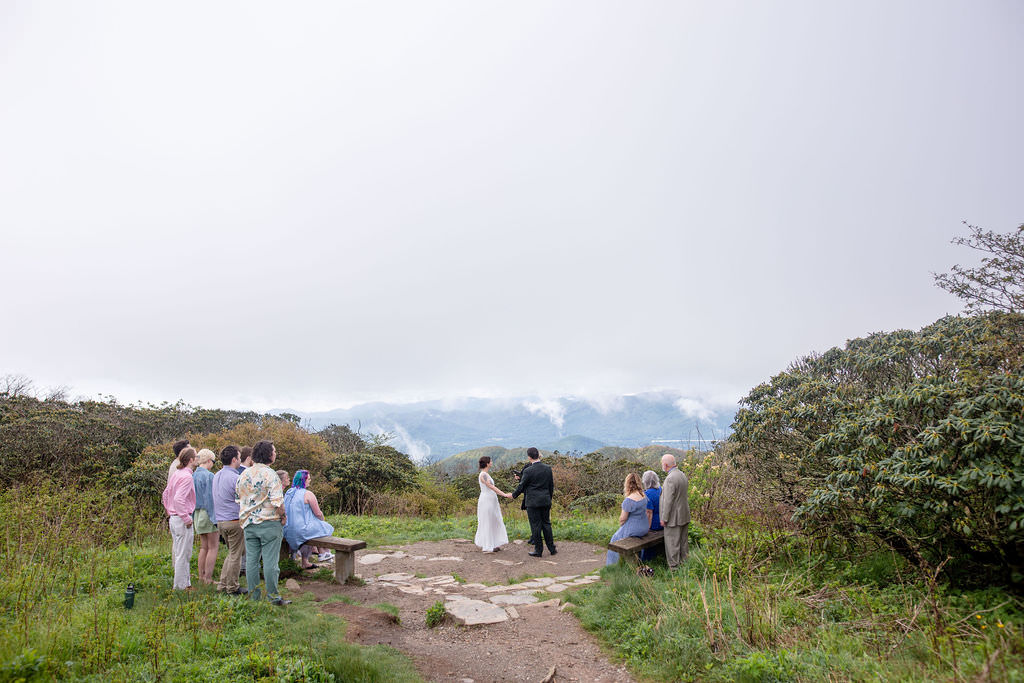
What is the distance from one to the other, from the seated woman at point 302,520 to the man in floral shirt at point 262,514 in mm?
1430

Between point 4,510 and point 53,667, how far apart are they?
4176mm

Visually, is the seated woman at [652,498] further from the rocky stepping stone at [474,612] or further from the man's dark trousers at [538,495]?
the rocky stepping stone at [474,612]

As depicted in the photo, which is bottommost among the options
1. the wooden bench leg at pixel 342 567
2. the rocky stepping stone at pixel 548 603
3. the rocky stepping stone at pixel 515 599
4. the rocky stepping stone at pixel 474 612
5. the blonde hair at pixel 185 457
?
the rocky stepping stone at pixel 515 599

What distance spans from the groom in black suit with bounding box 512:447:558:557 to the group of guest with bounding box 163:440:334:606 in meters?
4.18

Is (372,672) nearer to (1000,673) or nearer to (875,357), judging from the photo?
(1000,673)

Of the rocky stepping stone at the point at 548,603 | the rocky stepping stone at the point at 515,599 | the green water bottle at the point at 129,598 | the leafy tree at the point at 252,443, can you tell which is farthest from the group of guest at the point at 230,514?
the leafy tree at the point at 252,443

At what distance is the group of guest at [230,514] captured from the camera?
590cm

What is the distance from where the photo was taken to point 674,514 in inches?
270

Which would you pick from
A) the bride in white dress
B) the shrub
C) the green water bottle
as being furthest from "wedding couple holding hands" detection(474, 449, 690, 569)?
the green water bottle

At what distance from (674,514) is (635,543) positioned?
0.68 metres

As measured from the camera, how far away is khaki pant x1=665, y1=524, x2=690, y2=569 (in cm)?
696

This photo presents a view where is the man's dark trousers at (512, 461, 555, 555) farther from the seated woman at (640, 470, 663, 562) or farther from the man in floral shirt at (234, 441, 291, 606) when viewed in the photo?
the man in floral shirt at (234, 441, 291, 606)

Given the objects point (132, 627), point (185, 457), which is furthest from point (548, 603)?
point (185, 457)

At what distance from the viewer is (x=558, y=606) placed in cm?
645
